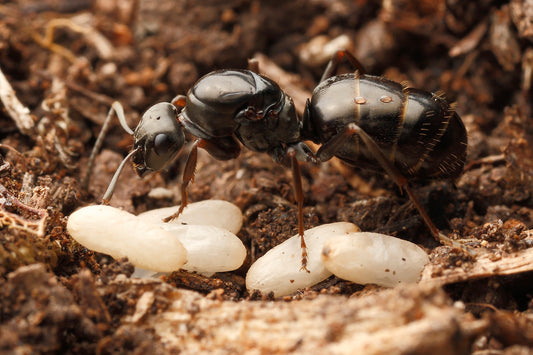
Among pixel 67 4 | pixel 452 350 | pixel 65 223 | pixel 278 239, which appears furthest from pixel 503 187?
pixel 67 4

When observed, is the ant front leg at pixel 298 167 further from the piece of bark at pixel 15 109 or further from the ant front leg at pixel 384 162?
the piece of bark at pixel 15 109

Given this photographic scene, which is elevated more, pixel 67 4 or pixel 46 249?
pixel 67 4

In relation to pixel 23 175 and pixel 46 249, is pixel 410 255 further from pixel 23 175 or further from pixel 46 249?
pixel 23 175

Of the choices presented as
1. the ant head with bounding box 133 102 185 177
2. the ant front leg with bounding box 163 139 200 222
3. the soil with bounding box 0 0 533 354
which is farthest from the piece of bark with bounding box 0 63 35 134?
the ant front leg with bounding box 163 139 200 222

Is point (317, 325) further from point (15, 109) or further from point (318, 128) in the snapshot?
point (15, 109)

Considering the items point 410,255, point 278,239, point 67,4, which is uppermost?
point 67,4

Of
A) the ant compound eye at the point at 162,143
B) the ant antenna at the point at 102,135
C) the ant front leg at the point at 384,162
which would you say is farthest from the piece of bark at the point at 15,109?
the ant front leg at the point at 384,162

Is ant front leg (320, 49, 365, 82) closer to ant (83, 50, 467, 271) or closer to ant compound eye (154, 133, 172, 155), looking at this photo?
ant (83, 50, 467, 271)
